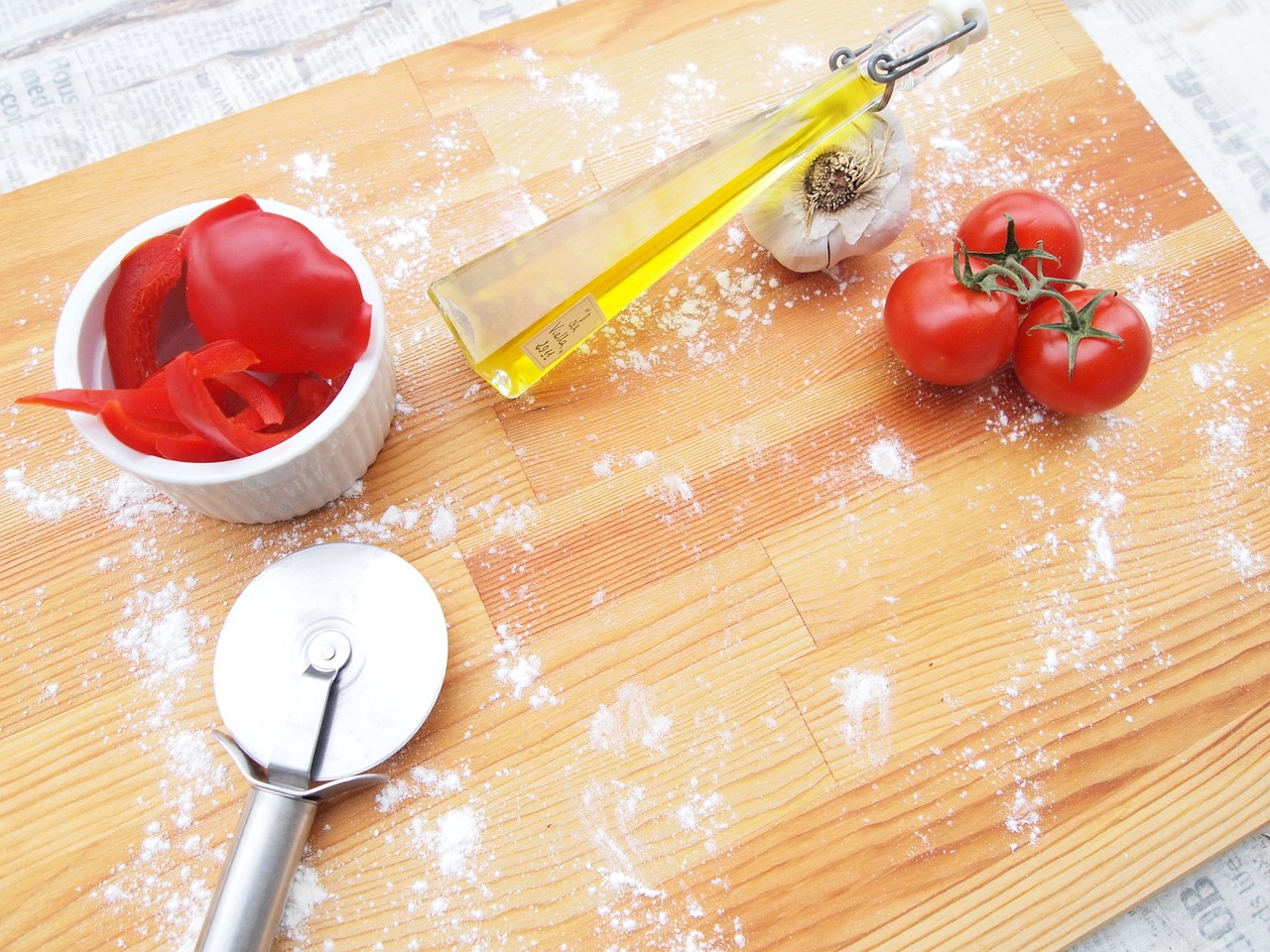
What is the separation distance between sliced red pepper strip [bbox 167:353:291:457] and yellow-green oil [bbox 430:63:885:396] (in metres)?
0.18

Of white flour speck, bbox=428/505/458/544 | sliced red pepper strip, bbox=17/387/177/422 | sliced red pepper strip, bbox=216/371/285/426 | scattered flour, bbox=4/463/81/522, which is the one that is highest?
sliced red pepper strip, bbox=17/387/177/422

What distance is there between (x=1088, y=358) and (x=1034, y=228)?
0.12 metres

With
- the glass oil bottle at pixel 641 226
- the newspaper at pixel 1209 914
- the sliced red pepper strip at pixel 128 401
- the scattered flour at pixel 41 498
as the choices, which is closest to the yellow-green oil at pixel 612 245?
the glass oil bottle at pixel 641 226

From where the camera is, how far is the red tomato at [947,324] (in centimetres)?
71

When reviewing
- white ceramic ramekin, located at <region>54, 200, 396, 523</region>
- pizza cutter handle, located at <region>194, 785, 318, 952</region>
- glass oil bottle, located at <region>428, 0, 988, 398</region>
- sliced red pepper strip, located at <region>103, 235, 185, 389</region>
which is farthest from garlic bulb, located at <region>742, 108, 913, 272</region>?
pizza cutter handle, located at <region>194, 785, 318, 952</region>

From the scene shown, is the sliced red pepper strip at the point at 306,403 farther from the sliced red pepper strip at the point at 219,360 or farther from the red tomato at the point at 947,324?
the red tomato at the point at 947,324

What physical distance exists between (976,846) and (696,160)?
55cm

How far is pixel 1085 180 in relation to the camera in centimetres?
85

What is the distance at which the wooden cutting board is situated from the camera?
0.65 metres

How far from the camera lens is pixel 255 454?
0.60m

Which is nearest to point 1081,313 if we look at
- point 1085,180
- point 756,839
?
point 1085,180

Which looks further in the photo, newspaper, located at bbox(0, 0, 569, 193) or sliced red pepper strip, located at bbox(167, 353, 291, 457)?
newspaper, located at bbox(0, 0, 569, 193)

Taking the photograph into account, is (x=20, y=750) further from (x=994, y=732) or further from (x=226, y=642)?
(x=994, y=732)

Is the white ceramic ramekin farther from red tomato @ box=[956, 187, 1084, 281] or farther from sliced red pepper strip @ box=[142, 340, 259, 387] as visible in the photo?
red tomato @ box=[956, 187, 1084, 281]
